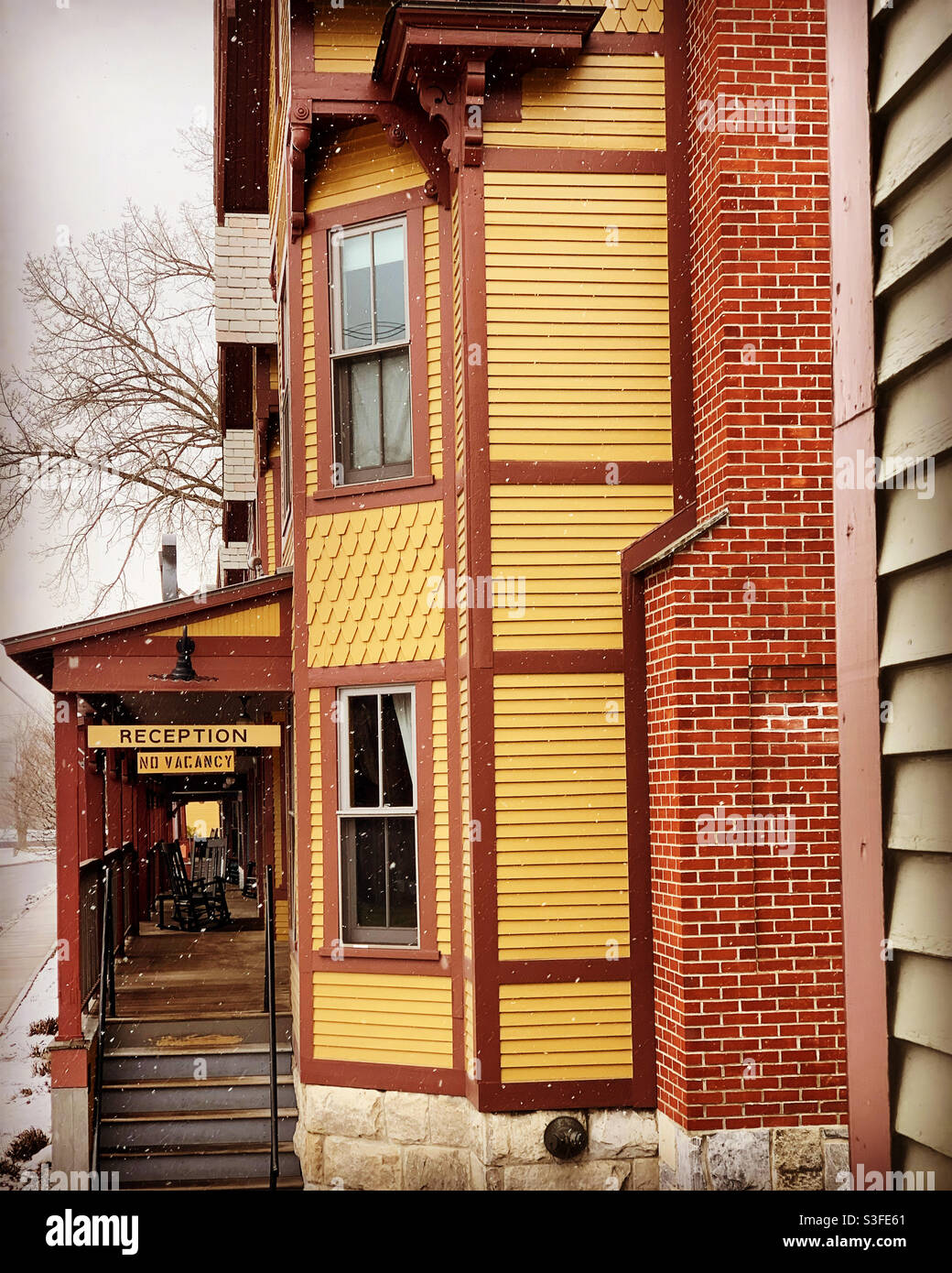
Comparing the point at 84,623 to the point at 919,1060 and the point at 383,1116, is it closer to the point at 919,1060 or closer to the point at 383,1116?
the point at 383,1116

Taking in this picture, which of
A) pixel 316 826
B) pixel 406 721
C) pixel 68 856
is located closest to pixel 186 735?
pixel 316 826

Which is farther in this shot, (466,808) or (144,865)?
(144,865)

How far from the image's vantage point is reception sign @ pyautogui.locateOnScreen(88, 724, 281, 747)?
9.30 metres

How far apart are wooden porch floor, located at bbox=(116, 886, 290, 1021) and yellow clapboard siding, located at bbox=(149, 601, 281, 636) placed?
350 centimetres

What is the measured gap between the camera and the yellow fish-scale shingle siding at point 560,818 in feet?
25.8

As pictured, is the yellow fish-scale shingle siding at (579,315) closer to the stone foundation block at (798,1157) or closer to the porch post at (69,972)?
the stone foundation block at (798,1157)

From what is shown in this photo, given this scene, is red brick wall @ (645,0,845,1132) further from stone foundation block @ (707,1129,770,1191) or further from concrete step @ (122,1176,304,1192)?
concrete step @ (122,1176,304,1192)

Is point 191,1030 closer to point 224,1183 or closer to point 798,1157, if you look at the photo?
point 224,1183

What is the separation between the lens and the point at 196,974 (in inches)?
524

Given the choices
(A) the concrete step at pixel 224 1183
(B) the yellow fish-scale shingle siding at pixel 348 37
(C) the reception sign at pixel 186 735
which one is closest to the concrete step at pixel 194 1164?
(A) the concrete step at pixel 224 1183

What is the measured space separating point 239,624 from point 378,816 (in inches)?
80.3

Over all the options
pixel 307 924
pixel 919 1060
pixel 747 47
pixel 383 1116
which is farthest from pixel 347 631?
pixel 919 1060

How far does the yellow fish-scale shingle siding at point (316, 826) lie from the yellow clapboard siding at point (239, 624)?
0.99 metres

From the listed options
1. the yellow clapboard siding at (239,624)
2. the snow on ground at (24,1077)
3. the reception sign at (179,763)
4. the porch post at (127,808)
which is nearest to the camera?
the yellow clapboard siding at (239,624)
